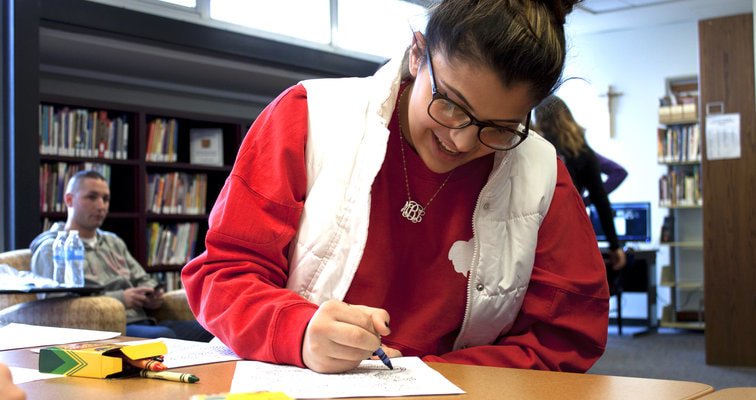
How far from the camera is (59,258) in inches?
148

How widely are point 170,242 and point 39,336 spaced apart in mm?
4499

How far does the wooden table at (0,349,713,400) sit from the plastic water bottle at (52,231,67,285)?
9.51 ft

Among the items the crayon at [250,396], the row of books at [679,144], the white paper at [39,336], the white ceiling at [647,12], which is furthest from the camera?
the row of books at [679,144]

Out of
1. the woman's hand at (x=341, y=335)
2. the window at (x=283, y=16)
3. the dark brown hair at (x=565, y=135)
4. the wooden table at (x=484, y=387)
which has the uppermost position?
the window at (x=283, y=16)

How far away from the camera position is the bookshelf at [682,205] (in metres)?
8.26

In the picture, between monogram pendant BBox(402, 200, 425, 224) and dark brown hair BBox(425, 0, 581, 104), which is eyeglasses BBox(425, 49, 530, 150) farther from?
monogram pendant BBox(402, 200, 425, 224)

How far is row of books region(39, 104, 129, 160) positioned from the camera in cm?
514

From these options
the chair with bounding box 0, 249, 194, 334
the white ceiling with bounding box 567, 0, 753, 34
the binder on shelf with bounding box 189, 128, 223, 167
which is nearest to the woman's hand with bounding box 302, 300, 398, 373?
the chair with bounding box 0, 249, 194, 334

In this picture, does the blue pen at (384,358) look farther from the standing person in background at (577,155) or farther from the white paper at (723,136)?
the white paper at (723,136)

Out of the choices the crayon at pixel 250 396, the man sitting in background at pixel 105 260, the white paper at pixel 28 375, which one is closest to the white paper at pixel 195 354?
the white paper at pixel 28 375

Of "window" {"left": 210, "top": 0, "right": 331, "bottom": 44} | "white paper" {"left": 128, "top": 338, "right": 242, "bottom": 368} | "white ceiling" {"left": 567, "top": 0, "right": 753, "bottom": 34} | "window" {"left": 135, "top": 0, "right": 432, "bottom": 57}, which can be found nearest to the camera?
"white paper" {"left": 128, "top": 338, "right": 242, "bottom": 368}

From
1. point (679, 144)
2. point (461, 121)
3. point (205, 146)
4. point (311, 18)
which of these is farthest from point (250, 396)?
point (679, 144)

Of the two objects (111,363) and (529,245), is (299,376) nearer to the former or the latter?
(111,363)

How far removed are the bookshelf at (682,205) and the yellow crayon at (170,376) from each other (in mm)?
7927
